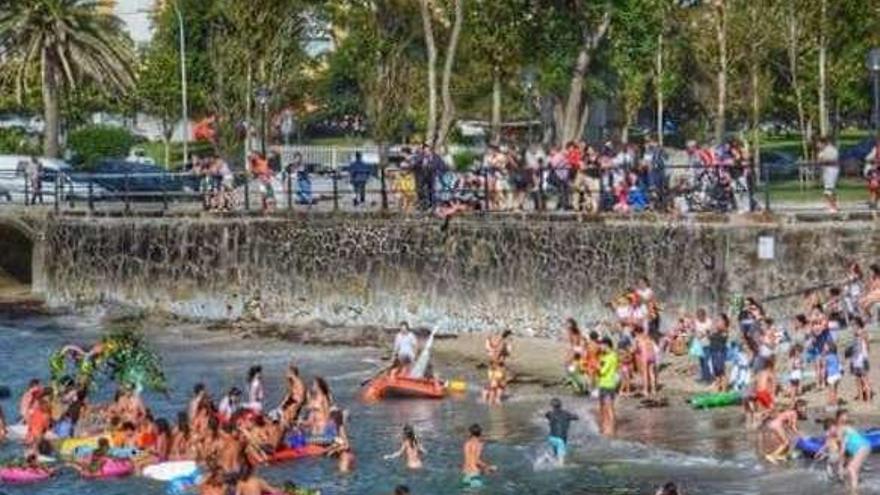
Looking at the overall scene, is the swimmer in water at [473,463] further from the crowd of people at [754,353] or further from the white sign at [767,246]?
the white sign at [767,246]

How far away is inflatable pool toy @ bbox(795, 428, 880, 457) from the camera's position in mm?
28234

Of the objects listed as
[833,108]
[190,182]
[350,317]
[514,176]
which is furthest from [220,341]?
[833,108]

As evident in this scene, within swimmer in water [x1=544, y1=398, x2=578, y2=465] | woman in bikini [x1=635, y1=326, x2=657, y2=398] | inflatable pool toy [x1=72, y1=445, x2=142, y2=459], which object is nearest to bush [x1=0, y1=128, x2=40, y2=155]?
woman in bikini [x1=635, y1=326, x2=657, y2=398]

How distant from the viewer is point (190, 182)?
2275 inches

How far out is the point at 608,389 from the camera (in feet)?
104

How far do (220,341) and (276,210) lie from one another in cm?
362

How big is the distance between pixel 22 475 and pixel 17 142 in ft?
218

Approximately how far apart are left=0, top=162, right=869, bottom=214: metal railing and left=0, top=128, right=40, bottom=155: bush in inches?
1330

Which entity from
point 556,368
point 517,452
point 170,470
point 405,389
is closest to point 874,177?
point 556,368

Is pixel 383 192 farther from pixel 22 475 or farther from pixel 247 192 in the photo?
pixel 22 475

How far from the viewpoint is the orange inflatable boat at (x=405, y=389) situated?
3688cm

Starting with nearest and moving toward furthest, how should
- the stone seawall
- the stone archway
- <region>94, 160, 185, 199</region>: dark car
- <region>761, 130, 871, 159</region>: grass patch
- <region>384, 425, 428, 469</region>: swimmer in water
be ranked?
<region>384, 425, 428, 469</region>: swimmer in water, the stone seawall, <region>94, 160, 185, 199</region>: dark car, the stone archway, <region>761, 130, 871, 159</region>: grass patch

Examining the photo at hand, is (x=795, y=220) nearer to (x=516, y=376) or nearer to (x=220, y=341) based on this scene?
(x=516, y=376)

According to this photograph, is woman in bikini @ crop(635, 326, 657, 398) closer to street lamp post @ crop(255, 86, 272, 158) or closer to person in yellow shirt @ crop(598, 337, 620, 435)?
person in yellow shirt @ crop(598, 337, 620, 435)
